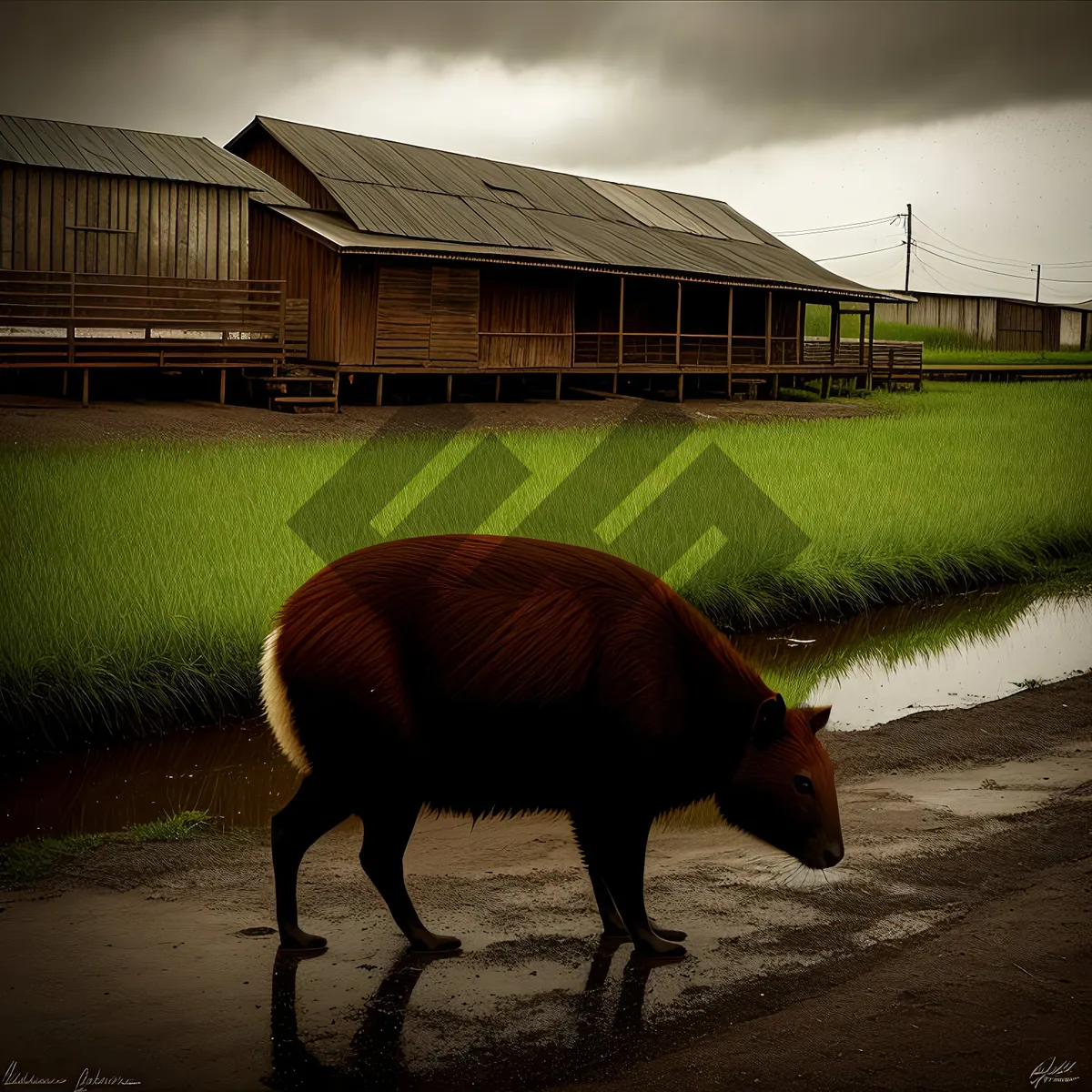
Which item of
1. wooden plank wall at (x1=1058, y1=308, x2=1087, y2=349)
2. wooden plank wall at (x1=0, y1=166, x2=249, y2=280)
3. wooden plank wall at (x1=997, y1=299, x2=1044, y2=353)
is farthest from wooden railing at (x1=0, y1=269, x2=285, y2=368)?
wooden plank wall at (x1=1058, y1=308, x2=1087, y2=349)

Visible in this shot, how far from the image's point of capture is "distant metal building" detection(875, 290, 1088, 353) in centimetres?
5119

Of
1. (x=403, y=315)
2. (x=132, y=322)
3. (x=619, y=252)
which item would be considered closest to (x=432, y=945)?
(x=132, y=322)

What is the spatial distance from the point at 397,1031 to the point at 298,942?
53 centimetres

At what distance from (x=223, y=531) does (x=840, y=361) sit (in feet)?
78.9

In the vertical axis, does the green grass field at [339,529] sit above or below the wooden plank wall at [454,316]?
below

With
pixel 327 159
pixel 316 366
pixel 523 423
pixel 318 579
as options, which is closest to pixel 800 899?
pixel 318 579

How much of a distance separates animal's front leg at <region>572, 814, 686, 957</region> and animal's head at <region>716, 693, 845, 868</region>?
289 millimetres

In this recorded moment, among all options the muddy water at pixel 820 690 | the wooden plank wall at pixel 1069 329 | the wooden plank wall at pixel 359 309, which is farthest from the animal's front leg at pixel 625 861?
the wooden plank wall at pixel 1069 329

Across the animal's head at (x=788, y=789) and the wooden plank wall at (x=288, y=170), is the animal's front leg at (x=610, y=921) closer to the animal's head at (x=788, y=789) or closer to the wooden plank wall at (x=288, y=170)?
the animal's head at (x=788, y=789)

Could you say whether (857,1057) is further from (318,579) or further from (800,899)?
(318,579)

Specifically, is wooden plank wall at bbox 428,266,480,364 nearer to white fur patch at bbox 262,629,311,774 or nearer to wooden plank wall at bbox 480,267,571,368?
wooden plank wall at bbox 480,267,571,368

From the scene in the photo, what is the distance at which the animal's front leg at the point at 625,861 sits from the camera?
132 inches

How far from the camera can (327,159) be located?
23.9 m

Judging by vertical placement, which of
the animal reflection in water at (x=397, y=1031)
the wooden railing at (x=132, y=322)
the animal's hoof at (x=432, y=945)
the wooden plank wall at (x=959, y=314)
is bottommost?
the animal reflection in water at (x=397, y=1031)
